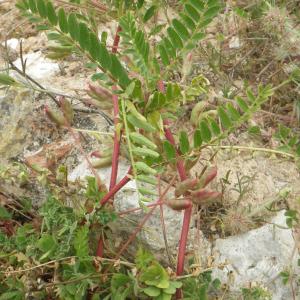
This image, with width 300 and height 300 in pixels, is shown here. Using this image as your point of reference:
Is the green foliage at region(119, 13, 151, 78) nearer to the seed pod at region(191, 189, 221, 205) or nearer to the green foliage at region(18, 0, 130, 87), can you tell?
the green foliage at region(18, 0, 130, 87)

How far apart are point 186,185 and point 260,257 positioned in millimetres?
499

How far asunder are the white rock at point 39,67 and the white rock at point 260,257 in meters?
1.14

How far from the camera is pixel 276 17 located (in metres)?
2.29

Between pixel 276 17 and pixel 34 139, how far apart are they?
46.4 inches

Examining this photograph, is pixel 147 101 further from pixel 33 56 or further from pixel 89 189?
pixel 33 56

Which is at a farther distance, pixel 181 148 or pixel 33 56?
pixel 33 56

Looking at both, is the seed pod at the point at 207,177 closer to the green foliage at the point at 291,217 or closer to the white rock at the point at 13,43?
→ the green foliage at the point at 291,217

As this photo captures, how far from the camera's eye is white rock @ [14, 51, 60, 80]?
242cm

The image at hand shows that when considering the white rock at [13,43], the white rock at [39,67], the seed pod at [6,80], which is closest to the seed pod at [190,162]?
the seed pod at [6,80]

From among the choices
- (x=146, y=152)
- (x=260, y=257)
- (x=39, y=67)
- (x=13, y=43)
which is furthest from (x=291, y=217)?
(x=13, y=43)

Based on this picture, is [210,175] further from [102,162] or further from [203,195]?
[102,162]

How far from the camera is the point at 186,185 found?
1564 millimetres

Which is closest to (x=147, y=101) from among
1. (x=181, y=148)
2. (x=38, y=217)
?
(x=181, y=148)

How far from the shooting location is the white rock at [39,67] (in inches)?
95.2
